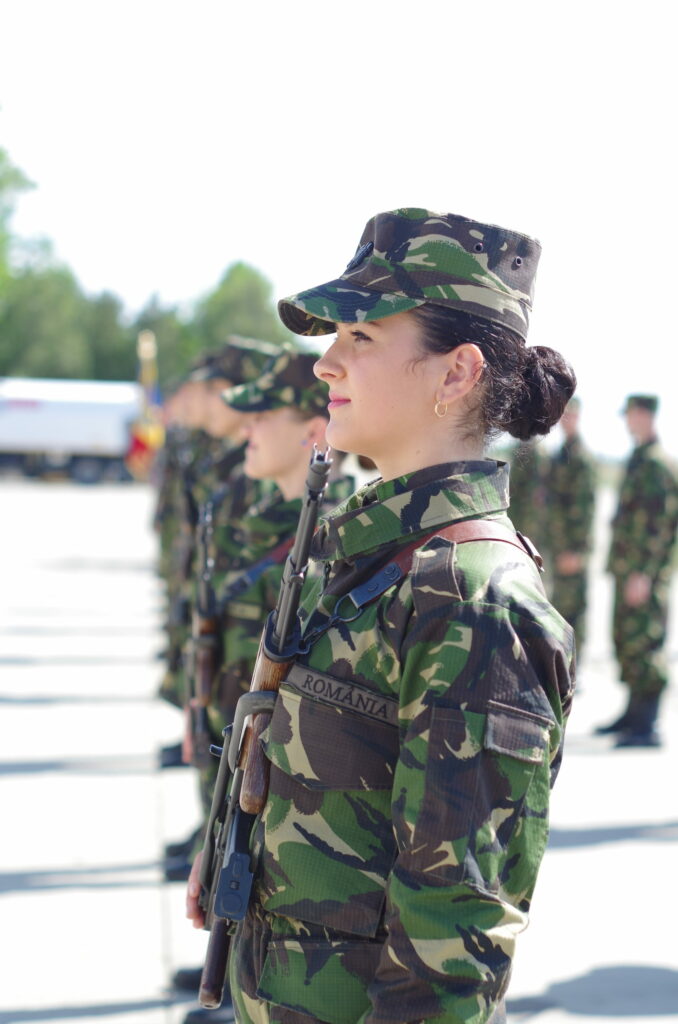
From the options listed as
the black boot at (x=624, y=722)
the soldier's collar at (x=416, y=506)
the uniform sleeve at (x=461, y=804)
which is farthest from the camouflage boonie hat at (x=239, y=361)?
the uniform sleeve at (x=461, y=804)

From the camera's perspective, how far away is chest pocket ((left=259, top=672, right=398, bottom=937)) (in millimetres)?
1487

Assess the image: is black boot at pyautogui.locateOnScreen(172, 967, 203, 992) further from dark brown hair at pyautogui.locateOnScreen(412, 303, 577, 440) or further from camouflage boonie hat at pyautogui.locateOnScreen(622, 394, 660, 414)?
camouflage boonie hat at pyautogui.locateOnScreen(622, 394, 660, 414)

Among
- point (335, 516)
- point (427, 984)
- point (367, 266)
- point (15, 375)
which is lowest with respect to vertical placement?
point (15, 375)

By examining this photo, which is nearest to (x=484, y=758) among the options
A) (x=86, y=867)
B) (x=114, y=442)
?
(x=86, y=867)

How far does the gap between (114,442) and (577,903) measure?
3531 centimetres

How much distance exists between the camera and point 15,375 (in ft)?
209

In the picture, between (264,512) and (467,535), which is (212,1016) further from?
(467,535)

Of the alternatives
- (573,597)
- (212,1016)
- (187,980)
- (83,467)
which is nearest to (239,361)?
(573,597)

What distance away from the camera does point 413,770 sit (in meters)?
1.38

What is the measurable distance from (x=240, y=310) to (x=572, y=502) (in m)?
60.9

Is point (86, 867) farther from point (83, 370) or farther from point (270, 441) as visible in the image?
point (83, 370)

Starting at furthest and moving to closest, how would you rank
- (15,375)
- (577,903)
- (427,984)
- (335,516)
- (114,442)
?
(15,375) < (114,442) < (577,903) < (335,516) < (427,984)

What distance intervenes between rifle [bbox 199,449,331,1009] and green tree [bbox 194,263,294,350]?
63035 millimetres

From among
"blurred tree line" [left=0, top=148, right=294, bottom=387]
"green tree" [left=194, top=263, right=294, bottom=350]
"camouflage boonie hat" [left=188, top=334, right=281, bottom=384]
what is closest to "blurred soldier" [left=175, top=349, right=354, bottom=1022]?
"camouflage boonie hat" [left=188, top=334, right=281, bottom=384]
